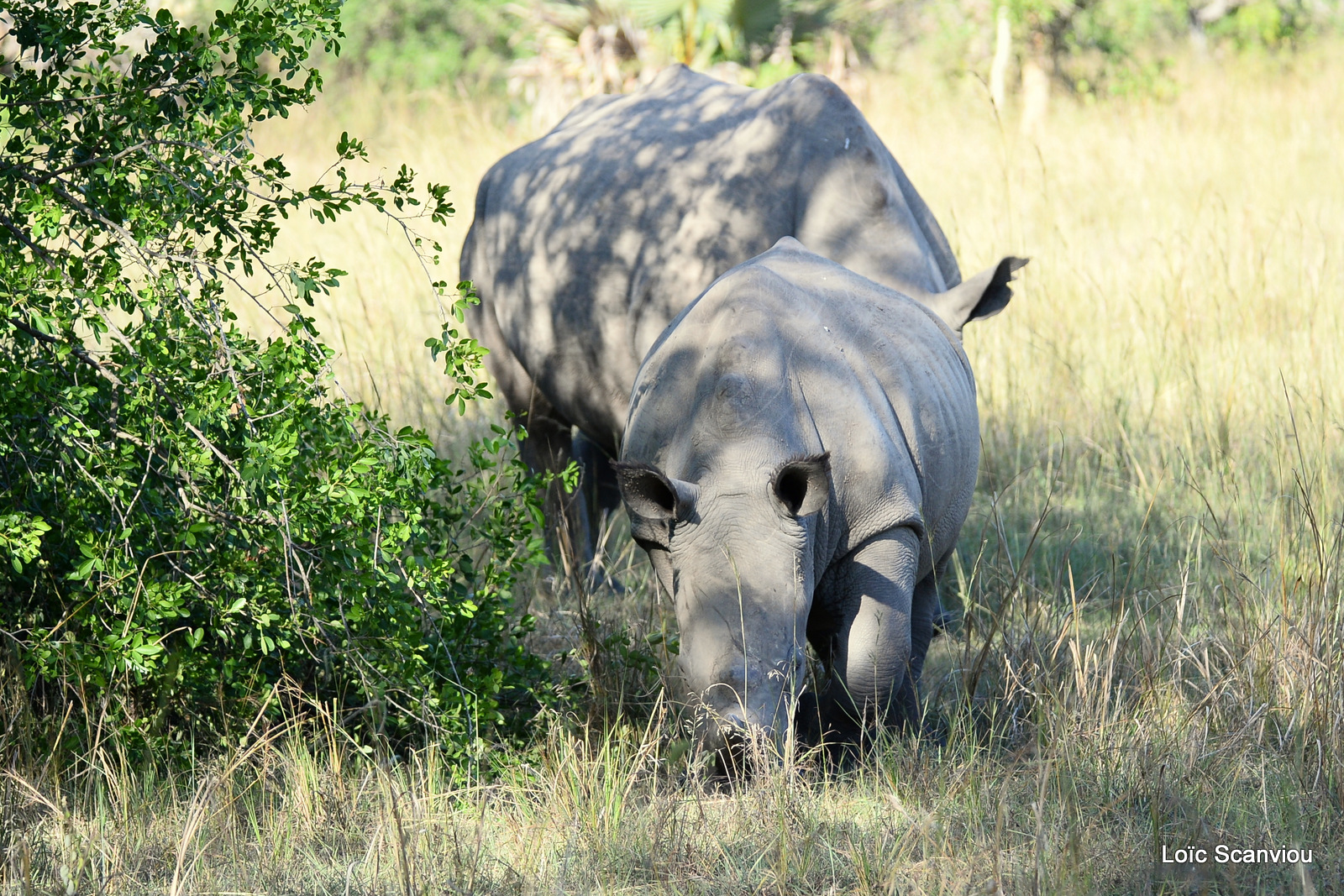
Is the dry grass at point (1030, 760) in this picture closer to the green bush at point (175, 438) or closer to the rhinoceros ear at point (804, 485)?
the green bush at point (175, 438)

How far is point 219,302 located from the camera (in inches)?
142

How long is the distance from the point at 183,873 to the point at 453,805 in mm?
785

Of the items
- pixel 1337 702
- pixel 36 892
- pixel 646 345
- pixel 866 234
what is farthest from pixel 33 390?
pixel 1337 702

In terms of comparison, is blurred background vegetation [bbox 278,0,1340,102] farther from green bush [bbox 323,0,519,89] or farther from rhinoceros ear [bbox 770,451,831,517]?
rhinoceros ear [bbox 770,451,831,517]

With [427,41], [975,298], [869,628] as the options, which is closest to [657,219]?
[975,298]

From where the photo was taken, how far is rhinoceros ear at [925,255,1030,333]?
15.1 feet

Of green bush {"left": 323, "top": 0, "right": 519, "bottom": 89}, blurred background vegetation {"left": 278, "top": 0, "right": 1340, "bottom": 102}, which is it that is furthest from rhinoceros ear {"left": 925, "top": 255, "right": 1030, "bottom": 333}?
green bush {"left": 323, "top": 0, "right": 519, "bottom": 89}

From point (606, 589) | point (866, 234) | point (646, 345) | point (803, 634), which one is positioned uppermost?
point (866, 234)

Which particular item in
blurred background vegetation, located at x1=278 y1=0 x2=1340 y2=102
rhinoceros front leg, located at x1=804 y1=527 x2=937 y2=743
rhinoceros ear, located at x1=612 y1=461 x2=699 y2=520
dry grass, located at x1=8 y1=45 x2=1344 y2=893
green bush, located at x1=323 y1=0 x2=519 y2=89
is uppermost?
green bush, located at x1=323 y1=0 x2=519 y2=89

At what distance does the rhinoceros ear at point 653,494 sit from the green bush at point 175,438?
0.51m

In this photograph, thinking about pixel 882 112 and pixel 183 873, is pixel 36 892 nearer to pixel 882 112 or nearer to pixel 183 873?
pixel 183 873

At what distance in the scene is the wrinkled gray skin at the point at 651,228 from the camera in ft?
16.9

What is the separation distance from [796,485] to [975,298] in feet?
5.78

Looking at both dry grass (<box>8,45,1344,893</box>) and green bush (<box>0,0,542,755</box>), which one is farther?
green bush (<box>0,0,542,755</box>)
